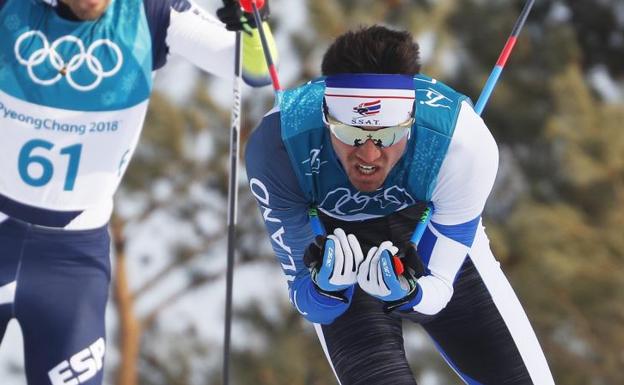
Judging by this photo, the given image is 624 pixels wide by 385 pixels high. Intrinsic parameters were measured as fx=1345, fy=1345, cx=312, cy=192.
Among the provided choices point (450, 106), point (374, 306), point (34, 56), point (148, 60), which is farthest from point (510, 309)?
point (34, 56)

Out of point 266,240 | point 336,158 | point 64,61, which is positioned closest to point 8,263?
point 64,61

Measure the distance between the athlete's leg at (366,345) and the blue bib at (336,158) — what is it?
1.06 feet

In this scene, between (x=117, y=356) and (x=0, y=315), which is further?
(x=117, y=356)

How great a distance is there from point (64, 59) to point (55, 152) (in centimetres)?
26

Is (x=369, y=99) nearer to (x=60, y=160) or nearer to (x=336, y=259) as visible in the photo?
(x=336, y=259)

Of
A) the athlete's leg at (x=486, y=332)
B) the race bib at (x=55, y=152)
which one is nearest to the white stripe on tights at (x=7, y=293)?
the race bib at (x=55, y=152)

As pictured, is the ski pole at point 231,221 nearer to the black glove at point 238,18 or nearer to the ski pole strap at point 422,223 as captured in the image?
the black glove at point 238,18

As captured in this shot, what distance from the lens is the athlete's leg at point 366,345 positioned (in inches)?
145

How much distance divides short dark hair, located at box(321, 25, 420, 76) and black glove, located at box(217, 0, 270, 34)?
676 mm

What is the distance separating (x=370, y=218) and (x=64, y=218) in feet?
2.91

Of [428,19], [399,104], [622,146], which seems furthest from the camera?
[428,19]

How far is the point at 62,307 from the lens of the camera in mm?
Result: 3719

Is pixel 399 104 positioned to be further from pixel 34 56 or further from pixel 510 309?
pixel 34 56

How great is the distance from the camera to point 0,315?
3.72 meters
